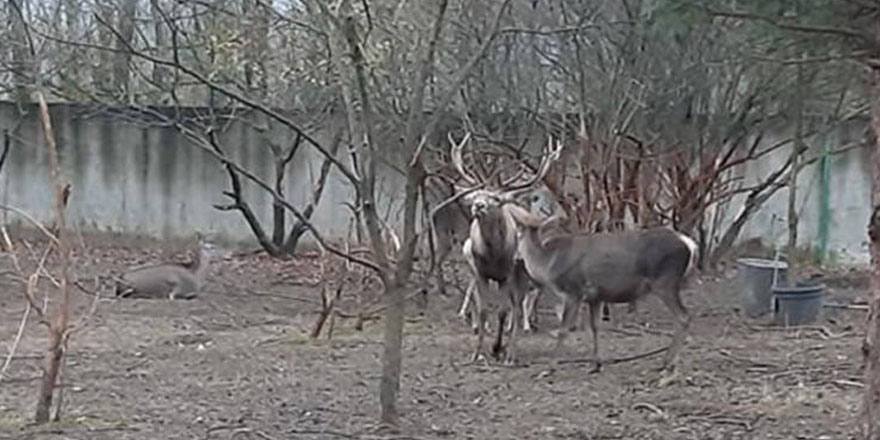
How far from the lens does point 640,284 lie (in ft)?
30.6

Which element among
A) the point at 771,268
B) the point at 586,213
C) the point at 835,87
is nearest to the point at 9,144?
the point at 586,213

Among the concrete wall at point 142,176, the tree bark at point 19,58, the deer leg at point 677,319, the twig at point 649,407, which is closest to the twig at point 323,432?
the twig at point 649,407

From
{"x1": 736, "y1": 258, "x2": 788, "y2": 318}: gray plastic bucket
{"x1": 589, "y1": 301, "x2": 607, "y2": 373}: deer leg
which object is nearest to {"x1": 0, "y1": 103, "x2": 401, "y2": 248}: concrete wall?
{"x1": 736, "y1": 258, "x2": 788, "y2": 318}: gray plastic bucket

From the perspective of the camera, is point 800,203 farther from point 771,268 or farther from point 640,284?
point 640,284

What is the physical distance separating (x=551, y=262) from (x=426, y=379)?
1.53 m

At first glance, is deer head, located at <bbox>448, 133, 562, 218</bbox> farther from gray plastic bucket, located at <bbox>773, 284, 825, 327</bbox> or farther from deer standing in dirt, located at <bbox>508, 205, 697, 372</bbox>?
gray plastic bucket, located at <bbox>773, 284, 825, 327</bbox>

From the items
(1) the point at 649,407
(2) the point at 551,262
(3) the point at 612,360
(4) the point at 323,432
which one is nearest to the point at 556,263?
(2) the point at 551,262

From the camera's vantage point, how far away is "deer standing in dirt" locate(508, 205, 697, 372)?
9.20 metres

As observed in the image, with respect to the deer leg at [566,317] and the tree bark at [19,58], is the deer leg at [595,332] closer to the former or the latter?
the deer leg at [566,317]

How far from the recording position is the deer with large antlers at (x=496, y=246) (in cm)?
976

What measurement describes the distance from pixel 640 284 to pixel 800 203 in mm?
7758

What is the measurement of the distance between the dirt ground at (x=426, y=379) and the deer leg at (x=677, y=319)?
116mm

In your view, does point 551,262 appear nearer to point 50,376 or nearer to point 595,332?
point 595,332

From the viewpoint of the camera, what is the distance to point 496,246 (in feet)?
33.4
